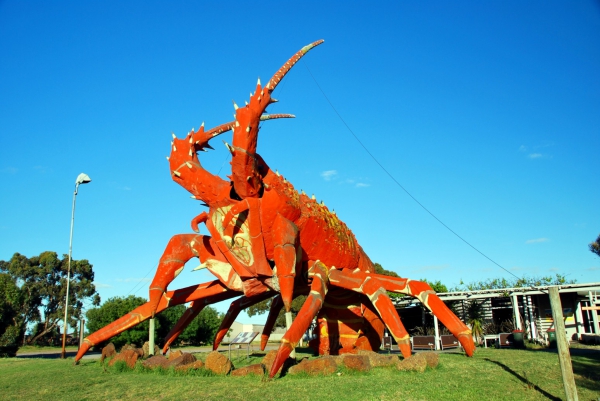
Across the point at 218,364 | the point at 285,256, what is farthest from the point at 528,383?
the point at 218,364

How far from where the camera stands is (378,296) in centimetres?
1656

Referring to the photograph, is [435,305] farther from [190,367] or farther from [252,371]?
[190,367]

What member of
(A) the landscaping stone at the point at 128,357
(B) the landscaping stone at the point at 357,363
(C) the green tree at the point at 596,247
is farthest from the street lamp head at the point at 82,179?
(C) the green tree at the point at 596,247

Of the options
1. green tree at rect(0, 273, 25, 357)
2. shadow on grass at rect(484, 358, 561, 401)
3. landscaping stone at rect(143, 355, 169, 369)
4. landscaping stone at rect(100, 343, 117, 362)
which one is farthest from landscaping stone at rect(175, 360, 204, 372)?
green tree at rect(0, 273, 25, 357)

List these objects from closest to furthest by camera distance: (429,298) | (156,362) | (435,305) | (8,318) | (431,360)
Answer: (431,360) → (156,362) → (435,305) → (429,298) → (8,318)

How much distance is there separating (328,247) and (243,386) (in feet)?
25.0

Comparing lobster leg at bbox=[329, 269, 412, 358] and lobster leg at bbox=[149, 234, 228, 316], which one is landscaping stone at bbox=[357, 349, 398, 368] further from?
lobster leg at bbox=[149, 234, 228, 316]

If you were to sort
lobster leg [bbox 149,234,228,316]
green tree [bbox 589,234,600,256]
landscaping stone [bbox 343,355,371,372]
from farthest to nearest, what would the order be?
green tree [bbox 589,234,600,256] < lobster leg [bbox 149,234,228,316] < landscaping stone [bbox 343,355,371,372]

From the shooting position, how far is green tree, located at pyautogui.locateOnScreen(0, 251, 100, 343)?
5503 centimetres

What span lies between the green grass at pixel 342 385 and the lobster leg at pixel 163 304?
7.02ft

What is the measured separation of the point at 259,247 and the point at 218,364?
3.93m

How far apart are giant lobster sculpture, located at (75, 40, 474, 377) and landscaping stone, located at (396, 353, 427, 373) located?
1986 millimetres

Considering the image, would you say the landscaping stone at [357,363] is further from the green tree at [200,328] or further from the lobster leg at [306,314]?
the green tree at [200,328]

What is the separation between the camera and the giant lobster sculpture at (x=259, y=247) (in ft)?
49.4
